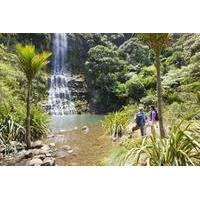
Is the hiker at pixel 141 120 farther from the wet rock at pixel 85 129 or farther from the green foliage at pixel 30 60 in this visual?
the green foliage at pixel 30 60

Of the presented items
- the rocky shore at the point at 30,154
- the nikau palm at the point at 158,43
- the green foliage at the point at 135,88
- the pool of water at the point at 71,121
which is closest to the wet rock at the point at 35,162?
the rocky shore at the point at 30,154

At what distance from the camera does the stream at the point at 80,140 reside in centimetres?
483

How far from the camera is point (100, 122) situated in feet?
16.3

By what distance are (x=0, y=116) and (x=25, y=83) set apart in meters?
0.43

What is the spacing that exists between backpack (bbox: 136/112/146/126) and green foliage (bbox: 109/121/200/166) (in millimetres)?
181

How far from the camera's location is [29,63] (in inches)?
196

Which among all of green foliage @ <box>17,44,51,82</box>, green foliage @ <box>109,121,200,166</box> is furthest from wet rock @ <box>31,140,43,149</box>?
green foliage @ <box>109,121,200,166</box>

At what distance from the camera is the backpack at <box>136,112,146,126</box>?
4.87m

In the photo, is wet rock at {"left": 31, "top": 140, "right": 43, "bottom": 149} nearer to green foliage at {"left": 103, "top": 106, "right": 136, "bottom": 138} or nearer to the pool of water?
the pool of water

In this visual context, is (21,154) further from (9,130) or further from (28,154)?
(9,130)

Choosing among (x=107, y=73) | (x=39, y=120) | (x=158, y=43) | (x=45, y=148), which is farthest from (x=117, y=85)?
(x=45, y=148)

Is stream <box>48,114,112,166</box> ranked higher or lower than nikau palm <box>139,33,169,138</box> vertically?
lower
